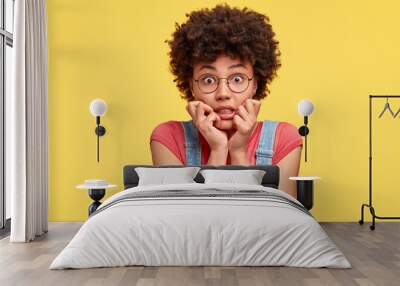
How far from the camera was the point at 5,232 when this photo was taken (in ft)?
20.0

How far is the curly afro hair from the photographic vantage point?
646 cm

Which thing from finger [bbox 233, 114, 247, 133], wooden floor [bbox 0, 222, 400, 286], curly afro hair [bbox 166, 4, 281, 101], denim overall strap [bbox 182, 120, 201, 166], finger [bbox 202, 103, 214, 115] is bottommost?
wooden floor [bbox 0, 222, 400, 286]

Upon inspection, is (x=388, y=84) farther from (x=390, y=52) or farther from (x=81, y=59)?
(x=81, y=59)

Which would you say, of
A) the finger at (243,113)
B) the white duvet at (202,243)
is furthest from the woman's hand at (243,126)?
the white duvet at (202,243)

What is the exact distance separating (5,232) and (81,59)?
7.32 ft

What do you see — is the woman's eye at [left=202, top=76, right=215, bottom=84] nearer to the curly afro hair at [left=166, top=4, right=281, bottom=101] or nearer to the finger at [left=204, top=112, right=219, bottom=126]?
the curly afro hair at [left=166, top=4, right=281, bottom=101]

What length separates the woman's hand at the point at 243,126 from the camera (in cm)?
649

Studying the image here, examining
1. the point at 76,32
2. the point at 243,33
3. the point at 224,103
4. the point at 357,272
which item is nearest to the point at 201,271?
the point at 357,272

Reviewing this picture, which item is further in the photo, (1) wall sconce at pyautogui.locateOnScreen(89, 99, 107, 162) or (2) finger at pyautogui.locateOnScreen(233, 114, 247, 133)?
(1) wall sconce at pyautogui.locateOnScreen(89, 99, 107, 162)

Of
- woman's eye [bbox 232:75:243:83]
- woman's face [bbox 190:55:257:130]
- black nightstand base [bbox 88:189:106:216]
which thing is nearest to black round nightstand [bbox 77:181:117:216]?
black nightstand base [bbox 88:189:106:216]

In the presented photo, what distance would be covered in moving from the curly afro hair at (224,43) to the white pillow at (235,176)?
1.07 meters

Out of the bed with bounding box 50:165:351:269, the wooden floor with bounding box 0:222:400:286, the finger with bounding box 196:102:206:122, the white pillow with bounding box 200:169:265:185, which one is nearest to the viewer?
the wooden floor with bounding box 0:222:400:286

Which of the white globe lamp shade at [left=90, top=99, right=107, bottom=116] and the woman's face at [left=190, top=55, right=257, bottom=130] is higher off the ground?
the woman's face at [left=190, top=55, right=257, bottom=130]

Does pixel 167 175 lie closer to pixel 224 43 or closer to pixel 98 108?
pixel 98 108
